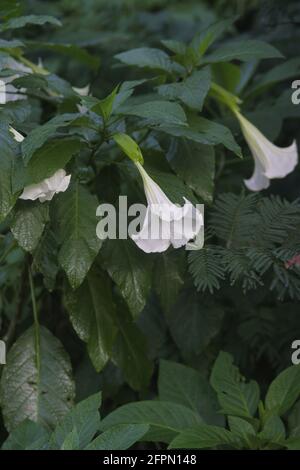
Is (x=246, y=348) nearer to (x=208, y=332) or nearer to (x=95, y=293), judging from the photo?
(x=208, y=332)

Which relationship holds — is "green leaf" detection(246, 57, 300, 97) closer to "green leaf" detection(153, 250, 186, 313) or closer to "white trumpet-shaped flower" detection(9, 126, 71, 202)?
"green leaf" detection(153, 250, 186, 313)

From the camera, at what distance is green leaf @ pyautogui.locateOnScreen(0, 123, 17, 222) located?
3.47 ft

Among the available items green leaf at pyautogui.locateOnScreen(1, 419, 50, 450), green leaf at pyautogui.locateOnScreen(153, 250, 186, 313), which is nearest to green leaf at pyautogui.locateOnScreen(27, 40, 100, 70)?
green leaf at pyautogui.locateOnScreen(153, 250, 186, 313)

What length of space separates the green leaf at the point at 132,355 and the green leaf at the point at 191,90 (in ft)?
1.40

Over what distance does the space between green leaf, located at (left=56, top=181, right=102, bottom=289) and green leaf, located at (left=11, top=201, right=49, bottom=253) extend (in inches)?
1.3

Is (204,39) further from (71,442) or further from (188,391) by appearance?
(71,442)

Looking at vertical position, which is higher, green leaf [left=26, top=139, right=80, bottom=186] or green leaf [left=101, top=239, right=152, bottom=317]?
green leaf [left=26, top=139, right=80, bottom=186]

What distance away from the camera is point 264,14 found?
189 cm

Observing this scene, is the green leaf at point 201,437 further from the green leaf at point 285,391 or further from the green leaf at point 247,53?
the green leaf at point 247,53

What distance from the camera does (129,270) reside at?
1.19 meters

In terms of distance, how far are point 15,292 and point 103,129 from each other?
495 mm

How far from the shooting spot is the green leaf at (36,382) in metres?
1.21

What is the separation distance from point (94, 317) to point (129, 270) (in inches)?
4.9

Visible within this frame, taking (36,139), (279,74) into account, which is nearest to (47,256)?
(36,139)
